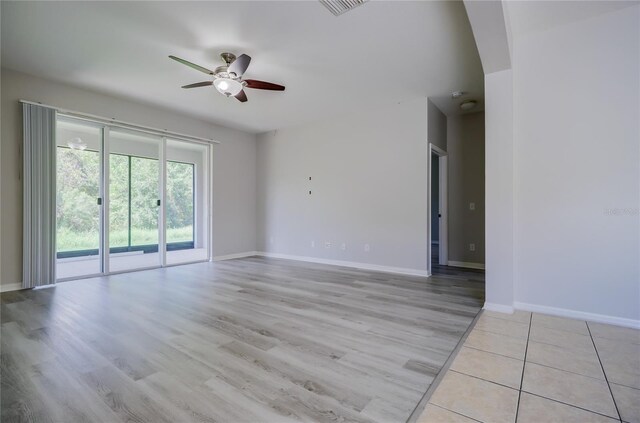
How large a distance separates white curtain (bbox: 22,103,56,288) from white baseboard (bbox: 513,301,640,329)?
586 cm

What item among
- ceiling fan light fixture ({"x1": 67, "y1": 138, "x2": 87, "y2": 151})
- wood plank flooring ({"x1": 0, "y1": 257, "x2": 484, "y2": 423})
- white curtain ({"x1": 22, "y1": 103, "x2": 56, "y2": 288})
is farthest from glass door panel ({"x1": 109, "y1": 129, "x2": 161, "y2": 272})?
wood plank flooring ({"x1": 0, "y1": 257, "x2": 484, "y2": 423})

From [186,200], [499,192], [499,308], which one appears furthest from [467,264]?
[186,200]

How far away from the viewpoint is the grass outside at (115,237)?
4.39 meters

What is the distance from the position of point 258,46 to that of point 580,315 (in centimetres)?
419

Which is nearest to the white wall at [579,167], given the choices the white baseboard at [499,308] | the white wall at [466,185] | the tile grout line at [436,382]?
the white baseboard at [499,308]

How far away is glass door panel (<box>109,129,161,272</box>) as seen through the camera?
193 inches

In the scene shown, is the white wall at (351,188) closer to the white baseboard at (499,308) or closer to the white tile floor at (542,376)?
the white baseboard at (499,308)

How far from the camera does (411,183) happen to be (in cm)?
473

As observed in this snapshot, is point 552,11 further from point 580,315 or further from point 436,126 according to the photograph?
point 580,315

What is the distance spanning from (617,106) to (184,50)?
169 inches

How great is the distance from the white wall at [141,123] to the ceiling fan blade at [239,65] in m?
2.71

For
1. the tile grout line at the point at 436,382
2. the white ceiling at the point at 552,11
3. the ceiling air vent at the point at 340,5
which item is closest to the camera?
the tile grout line at the point at 436,382

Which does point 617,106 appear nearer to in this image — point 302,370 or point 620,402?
point 620,402

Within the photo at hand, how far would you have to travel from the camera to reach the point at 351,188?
213 inches
